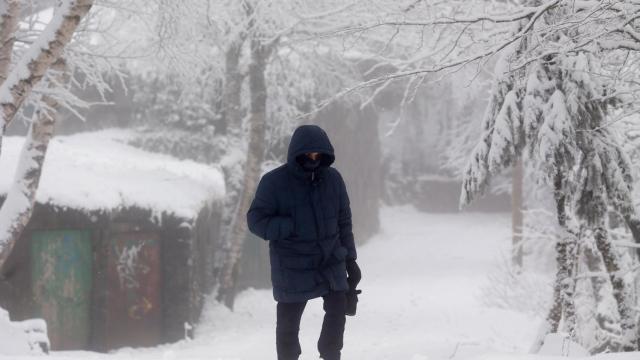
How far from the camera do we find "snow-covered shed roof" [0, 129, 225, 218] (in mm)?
11266

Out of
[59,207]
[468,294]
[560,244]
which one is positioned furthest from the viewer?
[468,294]

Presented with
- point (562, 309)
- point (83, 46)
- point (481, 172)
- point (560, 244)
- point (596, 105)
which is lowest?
point (562, 309)

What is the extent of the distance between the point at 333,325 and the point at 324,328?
0.07 meters

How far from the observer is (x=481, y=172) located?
6.41 metres

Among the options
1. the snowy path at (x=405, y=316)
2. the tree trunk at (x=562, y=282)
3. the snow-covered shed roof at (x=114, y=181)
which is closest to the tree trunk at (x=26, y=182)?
the snowy path at (x=405, y=316)

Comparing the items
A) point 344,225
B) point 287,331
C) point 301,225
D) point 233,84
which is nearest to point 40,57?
point 301,225

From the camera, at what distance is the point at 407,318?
46.8ft

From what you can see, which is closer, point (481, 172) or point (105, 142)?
point (481, 172)

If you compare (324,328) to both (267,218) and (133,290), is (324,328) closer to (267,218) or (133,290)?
(267,218)

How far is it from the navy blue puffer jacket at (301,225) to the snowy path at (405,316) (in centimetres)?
212

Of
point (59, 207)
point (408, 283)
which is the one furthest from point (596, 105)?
point (408, 283)

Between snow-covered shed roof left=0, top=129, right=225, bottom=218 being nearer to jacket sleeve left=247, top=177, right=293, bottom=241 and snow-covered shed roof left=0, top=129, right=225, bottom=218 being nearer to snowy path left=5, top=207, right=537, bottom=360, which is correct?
snowy path left=5, top=207, right=537, bottom=360

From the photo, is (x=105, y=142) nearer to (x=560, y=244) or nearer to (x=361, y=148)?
(x=361, y=148)

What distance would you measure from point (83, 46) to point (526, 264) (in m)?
13.4
